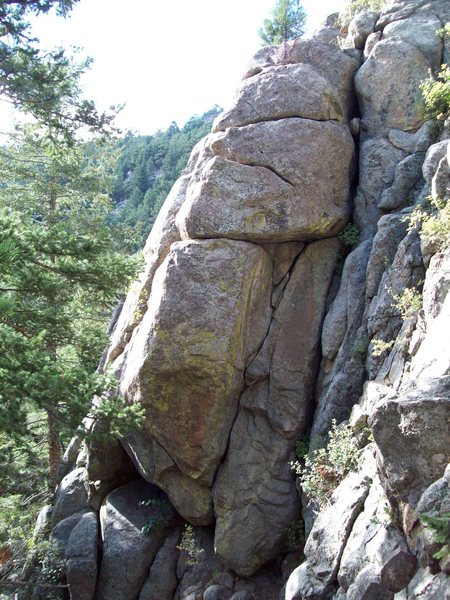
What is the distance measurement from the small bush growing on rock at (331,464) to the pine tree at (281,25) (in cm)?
1923

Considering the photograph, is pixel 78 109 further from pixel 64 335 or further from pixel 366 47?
pixel 366 47

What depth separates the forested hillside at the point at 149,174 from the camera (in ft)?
150

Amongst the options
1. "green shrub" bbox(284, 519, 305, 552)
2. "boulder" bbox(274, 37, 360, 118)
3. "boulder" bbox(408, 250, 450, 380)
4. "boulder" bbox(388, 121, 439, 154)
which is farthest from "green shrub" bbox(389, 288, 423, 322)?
"boulder" bbox(274, 37, 360, 118)

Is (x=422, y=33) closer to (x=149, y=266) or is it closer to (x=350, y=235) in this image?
(x=350, y=235)

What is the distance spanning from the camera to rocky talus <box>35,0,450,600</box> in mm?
9938

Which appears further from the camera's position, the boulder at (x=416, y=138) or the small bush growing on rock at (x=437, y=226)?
the boulder at (x=416, y=138)

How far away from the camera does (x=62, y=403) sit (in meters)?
8.45

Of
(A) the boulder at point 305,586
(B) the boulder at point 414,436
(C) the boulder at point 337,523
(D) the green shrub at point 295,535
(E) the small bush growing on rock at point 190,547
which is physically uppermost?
(B) the boulder at point 414,436

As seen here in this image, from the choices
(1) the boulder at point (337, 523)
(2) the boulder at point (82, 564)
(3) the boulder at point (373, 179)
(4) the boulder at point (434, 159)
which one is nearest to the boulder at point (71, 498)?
(2) the boulder at point (82, 564)

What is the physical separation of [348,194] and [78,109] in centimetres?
581

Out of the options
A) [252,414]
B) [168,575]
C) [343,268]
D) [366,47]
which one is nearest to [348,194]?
[343,268]

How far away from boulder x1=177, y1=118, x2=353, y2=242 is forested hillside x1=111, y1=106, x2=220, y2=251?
2910cm

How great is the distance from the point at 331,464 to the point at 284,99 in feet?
25.0

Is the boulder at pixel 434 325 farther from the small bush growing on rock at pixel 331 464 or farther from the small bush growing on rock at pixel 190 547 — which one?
the small bush growing on rock at pixel 190 547
